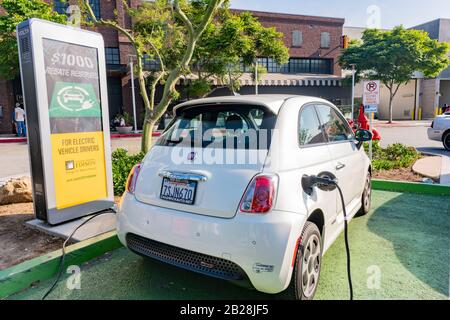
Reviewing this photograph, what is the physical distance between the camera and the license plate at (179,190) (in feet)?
8.47

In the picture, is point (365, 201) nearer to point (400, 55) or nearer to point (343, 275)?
point (343, 275)

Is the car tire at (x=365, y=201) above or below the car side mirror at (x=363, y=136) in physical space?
below

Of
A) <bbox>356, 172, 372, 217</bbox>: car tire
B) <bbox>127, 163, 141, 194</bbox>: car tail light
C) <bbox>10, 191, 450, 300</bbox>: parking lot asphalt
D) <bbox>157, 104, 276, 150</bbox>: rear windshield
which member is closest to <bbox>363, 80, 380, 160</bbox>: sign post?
<bbox>356, 172, 372, 217</bbox>: car tire

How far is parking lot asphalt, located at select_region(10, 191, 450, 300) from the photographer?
2.86m

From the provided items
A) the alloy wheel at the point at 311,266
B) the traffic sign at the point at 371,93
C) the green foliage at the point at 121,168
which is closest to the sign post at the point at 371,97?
the traffic sign at the point at 371,93

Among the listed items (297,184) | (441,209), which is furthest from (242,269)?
(441,209)

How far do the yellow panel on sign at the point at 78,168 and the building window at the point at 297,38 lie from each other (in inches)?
1137

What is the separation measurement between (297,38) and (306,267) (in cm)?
3093

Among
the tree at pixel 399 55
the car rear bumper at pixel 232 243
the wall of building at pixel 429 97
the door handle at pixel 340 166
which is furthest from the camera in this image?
the wall of building at pixel 429 97

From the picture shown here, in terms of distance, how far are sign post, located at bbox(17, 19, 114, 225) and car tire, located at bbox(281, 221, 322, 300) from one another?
3.11 metres

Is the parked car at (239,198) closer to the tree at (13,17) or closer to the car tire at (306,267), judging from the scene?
the car tire at (306,267)

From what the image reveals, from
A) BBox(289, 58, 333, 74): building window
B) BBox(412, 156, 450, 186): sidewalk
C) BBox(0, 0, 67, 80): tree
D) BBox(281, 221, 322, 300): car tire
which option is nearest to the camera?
BBox(281, 221, 322, 300): car tire

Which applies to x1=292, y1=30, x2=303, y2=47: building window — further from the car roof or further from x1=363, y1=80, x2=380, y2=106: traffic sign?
the car roof

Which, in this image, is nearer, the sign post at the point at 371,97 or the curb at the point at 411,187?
the curb at the point at 411,187
